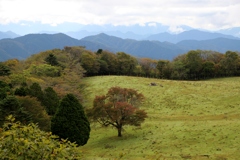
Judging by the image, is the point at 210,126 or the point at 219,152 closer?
the point at 219,152

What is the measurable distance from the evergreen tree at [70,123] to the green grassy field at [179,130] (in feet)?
8.60

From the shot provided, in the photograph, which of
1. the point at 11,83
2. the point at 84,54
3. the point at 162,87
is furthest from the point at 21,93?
the point at 84,54

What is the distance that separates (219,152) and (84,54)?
235ft

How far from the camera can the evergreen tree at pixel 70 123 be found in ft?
98.1

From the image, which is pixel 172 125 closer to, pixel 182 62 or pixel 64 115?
pixel 64 115

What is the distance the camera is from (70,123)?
1190 inches

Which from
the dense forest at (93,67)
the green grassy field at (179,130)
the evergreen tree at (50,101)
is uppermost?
the dense forest at (93,67)

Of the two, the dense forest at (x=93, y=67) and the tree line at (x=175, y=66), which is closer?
the dense forest at (x=93, y=67)

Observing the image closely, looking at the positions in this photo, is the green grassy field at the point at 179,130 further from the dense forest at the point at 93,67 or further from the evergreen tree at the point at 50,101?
the dense forest at the point at 93,67

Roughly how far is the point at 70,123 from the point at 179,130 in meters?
15.6

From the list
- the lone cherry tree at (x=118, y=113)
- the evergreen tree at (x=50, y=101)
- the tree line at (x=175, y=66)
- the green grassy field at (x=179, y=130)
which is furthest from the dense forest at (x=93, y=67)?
the lone cherry tree at (x=118, y=113)

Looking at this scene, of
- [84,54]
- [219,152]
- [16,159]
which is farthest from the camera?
[84,54]

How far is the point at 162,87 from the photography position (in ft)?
211

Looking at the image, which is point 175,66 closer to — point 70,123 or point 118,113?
point 118,113
